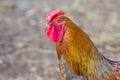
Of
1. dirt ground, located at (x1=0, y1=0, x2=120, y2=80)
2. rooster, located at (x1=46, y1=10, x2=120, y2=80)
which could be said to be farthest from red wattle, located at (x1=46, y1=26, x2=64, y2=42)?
dirt ground, located at (x1=0, y1=0, x2=120, y2=80)

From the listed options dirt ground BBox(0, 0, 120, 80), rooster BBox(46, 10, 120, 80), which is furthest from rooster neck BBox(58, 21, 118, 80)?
dirt ground BBox(0, 0, 120, 80)

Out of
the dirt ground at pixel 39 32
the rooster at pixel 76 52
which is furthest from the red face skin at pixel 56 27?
the dirt ground at pixel 39 32

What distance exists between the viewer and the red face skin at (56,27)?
372 centimetres

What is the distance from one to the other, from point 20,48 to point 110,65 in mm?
2666

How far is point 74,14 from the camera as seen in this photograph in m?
7.49

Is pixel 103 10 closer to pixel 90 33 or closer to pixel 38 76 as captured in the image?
pixel 90 33

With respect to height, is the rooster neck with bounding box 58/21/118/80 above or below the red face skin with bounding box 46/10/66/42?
below

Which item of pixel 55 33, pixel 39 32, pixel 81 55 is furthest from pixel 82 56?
pixel 39 32

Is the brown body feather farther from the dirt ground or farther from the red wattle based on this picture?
the dirt ground

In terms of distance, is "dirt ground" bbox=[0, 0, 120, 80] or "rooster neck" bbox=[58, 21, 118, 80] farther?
"dirt ground" bbox=[0, 0, 120, 80]

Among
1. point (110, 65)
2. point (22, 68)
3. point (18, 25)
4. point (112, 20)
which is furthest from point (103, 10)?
point (110, 65)

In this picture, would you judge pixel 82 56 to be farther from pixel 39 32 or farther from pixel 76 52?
pixel 39 32

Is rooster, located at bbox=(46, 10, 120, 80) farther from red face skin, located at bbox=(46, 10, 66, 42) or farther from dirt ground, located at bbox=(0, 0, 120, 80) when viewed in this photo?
dirt ground, located at bbox=(0, 0, 120, 80)

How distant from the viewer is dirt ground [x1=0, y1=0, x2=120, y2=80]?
5711mm
